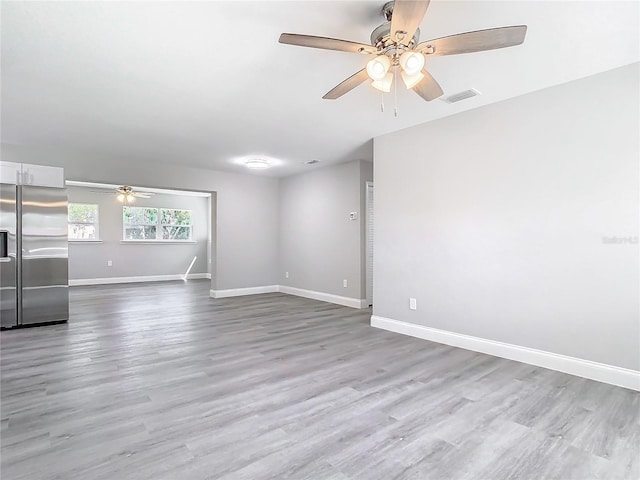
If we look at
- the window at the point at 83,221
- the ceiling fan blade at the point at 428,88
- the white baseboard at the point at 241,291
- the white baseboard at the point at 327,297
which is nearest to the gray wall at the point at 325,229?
the white baseboard at the point at 327,297

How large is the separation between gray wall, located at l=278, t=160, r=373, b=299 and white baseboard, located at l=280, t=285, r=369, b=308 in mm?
72

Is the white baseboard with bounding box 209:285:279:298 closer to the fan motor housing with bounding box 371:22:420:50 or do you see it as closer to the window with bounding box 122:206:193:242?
the window with bounding box 122:206:193:242

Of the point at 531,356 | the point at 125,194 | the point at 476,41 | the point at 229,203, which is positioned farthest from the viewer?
the point at 125,194

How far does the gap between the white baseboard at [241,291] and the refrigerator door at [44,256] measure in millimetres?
2593

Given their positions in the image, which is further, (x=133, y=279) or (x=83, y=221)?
(x=133, y=279)

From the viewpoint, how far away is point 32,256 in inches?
187

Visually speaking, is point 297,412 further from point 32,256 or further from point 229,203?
point 229,203

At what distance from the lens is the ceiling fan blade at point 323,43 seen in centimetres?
188

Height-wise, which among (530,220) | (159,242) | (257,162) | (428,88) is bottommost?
(159,242)

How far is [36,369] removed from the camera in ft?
10.2

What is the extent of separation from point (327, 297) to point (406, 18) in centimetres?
533

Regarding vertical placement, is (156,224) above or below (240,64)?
below

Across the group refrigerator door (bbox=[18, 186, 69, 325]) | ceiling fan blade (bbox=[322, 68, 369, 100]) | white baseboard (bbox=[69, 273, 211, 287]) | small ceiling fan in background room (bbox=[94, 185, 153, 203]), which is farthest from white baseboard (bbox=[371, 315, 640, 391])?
white baseboard (bbox=[69, 273, 211, 287])

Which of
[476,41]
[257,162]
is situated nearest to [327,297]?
[257,162]
